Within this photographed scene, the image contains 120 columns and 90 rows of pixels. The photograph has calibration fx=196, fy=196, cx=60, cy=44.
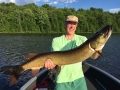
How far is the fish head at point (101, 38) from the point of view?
308 cm

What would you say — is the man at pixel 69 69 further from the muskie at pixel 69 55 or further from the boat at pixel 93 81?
the boat at pixel 93 81

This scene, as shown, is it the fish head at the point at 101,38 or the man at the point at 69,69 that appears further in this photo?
the man at the point at 69,69

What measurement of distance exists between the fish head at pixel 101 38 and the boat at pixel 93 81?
10.5 ft

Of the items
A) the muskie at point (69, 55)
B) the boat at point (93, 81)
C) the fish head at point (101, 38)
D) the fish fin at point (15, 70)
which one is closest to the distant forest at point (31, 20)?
the boat at point (93, 81)

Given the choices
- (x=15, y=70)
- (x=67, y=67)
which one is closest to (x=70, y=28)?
(x=67, y=67)

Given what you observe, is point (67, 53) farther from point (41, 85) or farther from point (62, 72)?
point (41, 85)

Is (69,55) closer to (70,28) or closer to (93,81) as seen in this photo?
(70,28)

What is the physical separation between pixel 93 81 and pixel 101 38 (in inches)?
183

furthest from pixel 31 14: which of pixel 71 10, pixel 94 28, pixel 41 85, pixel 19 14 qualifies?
pixel 41 85

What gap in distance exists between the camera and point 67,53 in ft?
11.8

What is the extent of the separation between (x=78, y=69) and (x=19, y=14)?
6536 centimetres

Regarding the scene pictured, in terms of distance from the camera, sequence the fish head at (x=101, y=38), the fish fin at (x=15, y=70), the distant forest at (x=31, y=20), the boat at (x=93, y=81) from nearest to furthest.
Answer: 1. the fish head at (x=101, y=38)
2. the fish fin at (x=15, y=70)
3. the boat at (x=93, y=81)
4. the distant forest at (x=31, y=20)

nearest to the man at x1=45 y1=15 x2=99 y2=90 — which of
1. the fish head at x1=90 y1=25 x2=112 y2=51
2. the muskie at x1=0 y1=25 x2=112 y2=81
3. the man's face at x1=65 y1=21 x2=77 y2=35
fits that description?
the man's face at x1=65 y1=21 x2=77 y2=35

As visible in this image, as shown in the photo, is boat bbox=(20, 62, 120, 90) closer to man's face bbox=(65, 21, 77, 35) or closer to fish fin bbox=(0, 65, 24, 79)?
fish fin bbox=(0, 65, 24, 79)
